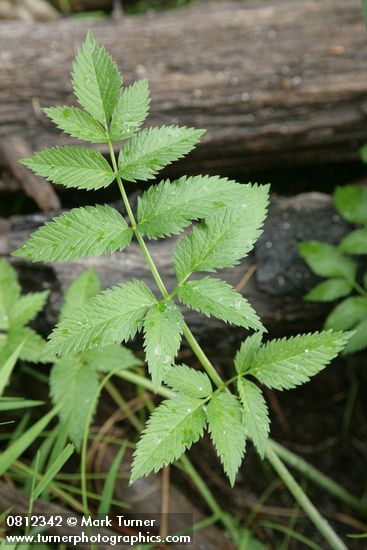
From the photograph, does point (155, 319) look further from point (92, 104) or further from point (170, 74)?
point (170, 74)

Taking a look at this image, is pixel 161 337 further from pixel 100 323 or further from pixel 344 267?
pixel 344 267

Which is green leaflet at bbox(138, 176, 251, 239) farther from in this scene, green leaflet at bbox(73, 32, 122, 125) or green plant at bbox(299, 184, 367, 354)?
green plant at bbox(299, 184, 367, 354)

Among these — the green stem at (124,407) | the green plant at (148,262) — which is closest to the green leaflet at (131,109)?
the green plant at (148,262)

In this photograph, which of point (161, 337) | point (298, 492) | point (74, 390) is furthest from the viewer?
point (74, 390)

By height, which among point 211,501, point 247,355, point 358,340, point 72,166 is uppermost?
point 72,166

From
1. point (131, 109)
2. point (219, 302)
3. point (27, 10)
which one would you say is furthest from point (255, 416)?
point (27, 10)

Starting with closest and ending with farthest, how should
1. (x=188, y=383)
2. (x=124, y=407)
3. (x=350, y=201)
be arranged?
(x=188, y=383), (x=350, y=201), (x=124, y=407)

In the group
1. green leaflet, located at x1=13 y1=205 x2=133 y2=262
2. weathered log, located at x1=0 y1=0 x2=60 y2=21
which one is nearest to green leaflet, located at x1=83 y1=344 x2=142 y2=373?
green leaflet, located at x1=13 y1=205 x2=133 y2=262
